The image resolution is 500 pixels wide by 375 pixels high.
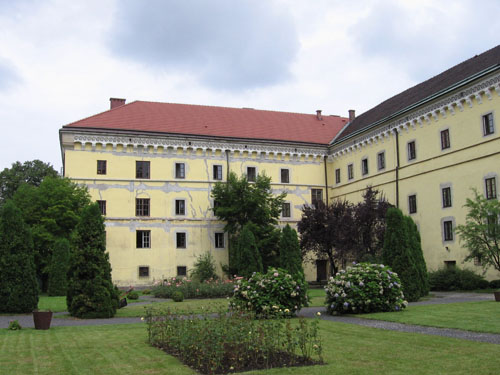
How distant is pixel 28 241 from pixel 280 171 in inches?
959

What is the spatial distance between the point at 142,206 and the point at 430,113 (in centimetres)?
2144

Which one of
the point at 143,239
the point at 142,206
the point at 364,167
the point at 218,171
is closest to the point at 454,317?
the point at 364,167

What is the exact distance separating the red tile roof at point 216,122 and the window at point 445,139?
13660 mm

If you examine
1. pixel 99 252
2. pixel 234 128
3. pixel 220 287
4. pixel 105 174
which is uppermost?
pixel 234 128

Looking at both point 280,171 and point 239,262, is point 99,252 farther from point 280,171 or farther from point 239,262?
point 280,171

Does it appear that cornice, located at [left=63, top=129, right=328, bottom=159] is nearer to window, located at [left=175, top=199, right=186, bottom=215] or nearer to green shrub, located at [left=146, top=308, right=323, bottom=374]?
window, located at [left=175, top=199, right=186, bottom=215]

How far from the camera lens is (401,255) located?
20828 millimetres

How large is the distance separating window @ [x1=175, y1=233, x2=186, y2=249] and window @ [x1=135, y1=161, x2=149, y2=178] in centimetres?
518

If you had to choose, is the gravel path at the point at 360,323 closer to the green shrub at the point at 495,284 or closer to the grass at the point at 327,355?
the grass at the point at 327,355

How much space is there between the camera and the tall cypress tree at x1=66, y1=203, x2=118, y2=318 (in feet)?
59.3

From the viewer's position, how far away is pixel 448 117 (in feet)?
98.7

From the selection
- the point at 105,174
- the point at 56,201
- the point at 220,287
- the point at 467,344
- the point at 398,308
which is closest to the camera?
the point at 467,344

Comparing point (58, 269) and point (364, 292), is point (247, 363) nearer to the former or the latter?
point (364, 292)

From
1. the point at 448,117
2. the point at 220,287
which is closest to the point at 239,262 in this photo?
the point at 220,287
